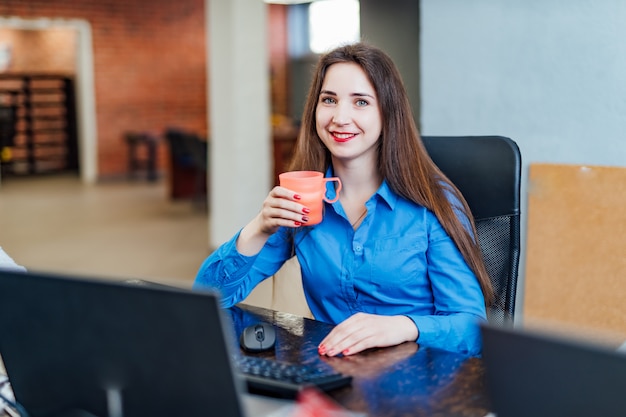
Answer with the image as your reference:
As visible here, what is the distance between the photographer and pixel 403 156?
1872mm

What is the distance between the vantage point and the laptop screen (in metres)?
0.90

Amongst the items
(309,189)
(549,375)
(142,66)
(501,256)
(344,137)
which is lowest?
(501,256)

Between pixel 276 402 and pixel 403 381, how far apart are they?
0.80 ft

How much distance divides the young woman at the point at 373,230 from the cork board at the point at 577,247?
41.9 inches

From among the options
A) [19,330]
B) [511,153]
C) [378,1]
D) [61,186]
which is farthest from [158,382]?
[61,186]

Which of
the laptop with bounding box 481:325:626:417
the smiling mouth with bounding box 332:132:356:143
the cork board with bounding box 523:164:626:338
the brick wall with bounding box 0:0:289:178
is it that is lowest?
the cork board with bounding box 523:164:626:338

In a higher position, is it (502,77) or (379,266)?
(502,77)

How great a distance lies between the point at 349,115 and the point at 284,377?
761 mm

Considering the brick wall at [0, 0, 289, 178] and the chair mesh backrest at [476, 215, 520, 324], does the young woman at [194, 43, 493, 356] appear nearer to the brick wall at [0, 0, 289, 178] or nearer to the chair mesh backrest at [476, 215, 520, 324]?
the chair mesh backrest at [476, 215, 520, 324]

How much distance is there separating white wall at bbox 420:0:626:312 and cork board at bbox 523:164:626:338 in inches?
2.5

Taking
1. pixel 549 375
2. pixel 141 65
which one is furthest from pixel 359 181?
pixel 141 65

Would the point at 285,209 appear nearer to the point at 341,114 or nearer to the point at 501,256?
the point at 341,114

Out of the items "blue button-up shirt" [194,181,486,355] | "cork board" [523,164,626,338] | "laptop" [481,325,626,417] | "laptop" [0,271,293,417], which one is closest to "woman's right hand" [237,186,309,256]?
"blue button-up shirt" [194,181,486,355]

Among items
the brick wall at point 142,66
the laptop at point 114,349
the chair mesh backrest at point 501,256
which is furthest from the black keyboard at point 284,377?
the brick wall at point 142,66
